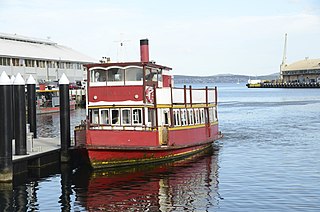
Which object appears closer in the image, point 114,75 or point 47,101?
point 114,75

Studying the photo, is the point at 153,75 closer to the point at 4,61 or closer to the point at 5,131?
the point at 5,131

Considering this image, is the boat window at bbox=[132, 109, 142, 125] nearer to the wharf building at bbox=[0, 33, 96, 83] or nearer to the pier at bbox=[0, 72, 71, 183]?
the pier at bbox=[0, 72, 71, 183]

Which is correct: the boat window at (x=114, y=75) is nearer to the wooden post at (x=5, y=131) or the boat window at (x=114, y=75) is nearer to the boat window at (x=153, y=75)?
the boat window at (x=153, y=75)

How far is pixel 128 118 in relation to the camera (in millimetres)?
32844

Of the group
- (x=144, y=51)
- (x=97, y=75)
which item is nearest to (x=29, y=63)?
(x=144, y=51)

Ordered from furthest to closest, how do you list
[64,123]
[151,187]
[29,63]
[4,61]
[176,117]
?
[29,63] < [4,61] < [176,117] < [64,123] < [151,187]

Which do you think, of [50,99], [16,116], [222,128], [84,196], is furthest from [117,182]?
[50,99]

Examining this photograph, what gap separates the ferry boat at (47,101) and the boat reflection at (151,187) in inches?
2303

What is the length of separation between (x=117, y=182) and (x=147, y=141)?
3.78 m

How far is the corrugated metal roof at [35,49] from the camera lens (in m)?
99.3

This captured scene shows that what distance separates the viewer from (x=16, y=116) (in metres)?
32.3

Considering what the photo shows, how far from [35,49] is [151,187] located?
282 ft

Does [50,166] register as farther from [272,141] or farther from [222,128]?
[222,128]

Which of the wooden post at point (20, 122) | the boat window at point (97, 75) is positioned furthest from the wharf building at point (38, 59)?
the boat window at point (97, 75)
